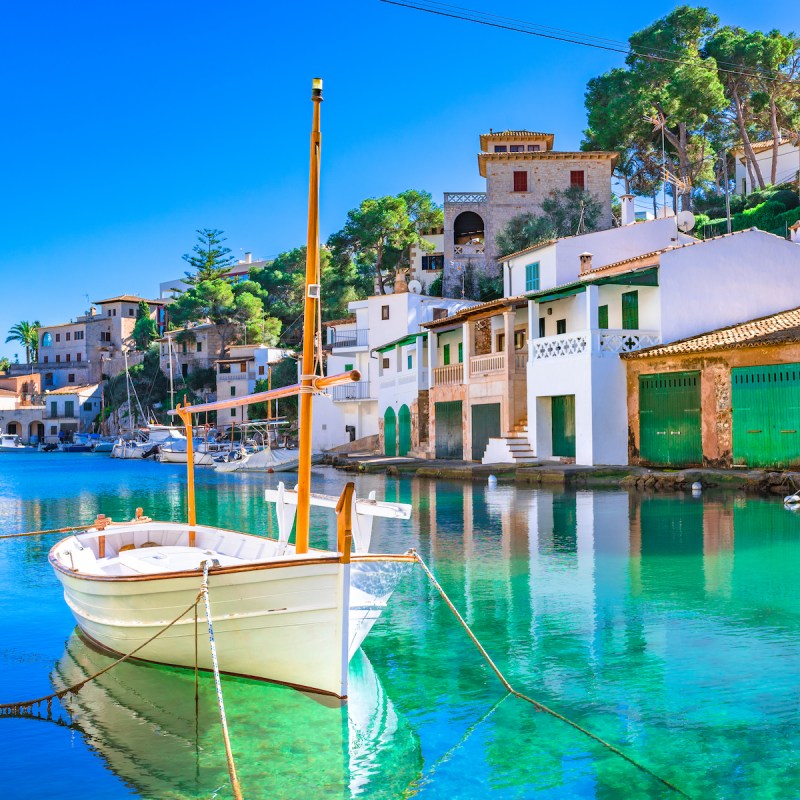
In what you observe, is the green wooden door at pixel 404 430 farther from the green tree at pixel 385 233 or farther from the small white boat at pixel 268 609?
the small white boat at pixel 268 609

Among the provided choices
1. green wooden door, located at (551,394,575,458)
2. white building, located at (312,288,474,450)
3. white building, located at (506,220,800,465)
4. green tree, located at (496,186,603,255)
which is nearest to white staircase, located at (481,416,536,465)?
white building, located at (506,220,800,465)

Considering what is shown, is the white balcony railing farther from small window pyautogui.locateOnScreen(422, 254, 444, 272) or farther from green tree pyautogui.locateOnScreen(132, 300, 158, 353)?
green tree pyautogui.locateOnScreen(132, 300, 158, 353)

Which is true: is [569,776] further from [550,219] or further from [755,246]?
[550,219]

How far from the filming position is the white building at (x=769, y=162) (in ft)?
163

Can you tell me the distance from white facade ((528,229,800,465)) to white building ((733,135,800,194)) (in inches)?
928

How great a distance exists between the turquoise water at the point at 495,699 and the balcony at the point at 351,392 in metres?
35.0

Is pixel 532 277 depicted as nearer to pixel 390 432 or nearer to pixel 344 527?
pixel 390 432

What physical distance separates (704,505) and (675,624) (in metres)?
11.3

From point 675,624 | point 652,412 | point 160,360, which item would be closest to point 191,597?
point 675,624

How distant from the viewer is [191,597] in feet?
24.4

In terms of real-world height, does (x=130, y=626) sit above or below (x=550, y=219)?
below

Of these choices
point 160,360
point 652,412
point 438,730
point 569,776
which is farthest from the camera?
point 160,360

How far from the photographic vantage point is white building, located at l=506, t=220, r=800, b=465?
26.3 metres

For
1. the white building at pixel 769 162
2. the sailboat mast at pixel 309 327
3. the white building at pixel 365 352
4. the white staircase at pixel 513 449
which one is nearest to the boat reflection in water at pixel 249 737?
the sailboat mast at pixel 309 327
